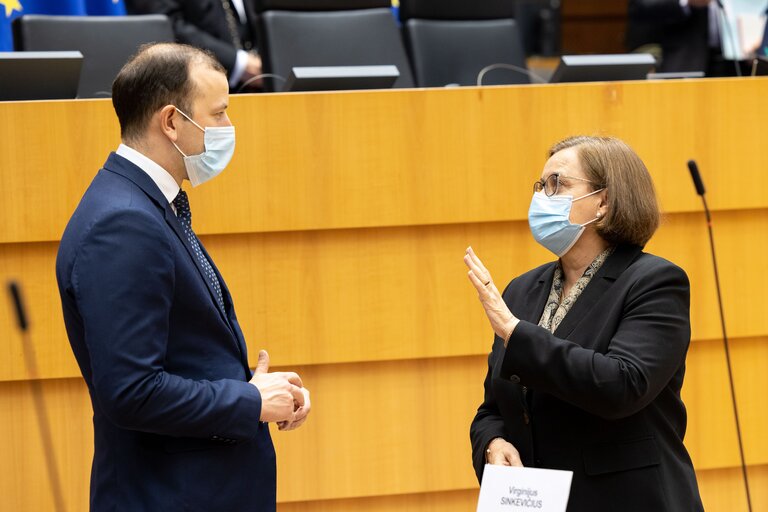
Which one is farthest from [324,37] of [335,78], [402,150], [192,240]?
[192,240]

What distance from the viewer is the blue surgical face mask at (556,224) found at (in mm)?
2180

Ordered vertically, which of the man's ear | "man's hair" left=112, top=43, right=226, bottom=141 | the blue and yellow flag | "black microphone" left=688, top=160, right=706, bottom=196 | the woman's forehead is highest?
"man's hair" left=112, top=43, right=226, bottom=141

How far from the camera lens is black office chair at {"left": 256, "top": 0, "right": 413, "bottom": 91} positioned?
419cm

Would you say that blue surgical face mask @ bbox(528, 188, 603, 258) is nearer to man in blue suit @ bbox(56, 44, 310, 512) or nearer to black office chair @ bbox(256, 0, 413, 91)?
man in blue suit @ bbox(56, 44, 310, 512)

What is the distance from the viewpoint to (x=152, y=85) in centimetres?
189

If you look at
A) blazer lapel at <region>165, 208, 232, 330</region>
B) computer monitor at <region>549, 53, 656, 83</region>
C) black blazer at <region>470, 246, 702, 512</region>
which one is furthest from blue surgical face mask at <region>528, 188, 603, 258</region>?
computer monitor at <region>549, 53, 656, 83</region>

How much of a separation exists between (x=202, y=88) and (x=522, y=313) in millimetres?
868

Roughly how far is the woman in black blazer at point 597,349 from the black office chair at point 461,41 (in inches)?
89.6

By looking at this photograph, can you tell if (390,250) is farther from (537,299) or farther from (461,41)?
(461,41)

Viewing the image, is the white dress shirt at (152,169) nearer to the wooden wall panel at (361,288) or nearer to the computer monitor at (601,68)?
the wooden wall panel at (361,288)

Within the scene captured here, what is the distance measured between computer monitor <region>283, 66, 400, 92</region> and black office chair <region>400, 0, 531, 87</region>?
4.73 ft

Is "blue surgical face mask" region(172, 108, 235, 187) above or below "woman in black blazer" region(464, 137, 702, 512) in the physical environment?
above

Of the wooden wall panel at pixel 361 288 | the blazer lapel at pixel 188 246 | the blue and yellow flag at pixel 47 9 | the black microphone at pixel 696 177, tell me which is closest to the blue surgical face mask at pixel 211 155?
the blazer lapel at pixel 188 246

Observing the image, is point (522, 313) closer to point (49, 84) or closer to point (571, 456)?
point (571, 456)
